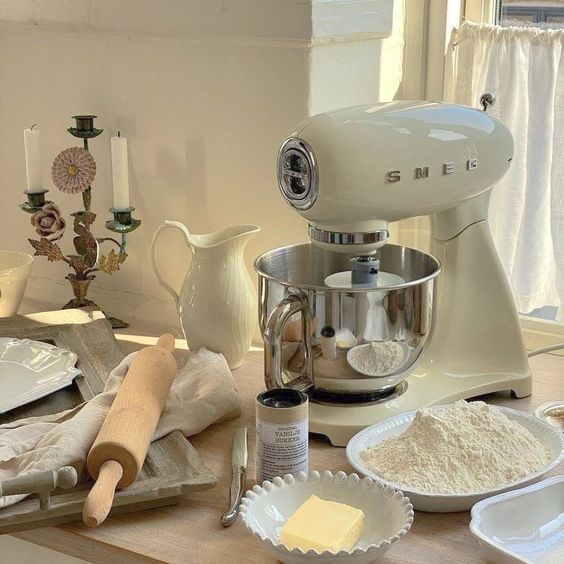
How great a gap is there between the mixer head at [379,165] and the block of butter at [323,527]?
1.07 feet

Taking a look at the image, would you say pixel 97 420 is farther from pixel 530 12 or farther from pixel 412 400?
pixel 530 12

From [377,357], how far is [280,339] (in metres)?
0.12

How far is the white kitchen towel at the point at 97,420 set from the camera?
1.12 metres

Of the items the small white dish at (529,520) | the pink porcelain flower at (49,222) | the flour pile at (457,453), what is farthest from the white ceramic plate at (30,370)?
the small white dish at (529,520)

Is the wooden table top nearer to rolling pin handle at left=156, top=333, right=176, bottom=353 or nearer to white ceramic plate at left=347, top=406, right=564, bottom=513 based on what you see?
white ceramic plate at left=347, top=406, right=564, bottom=513

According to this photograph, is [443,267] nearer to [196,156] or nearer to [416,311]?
[416,311]

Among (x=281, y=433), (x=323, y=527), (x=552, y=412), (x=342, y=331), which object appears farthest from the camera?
(x=552, y=412)

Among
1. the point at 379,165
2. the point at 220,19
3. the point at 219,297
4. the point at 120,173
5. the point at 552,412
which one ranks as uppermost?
the point at 220,19

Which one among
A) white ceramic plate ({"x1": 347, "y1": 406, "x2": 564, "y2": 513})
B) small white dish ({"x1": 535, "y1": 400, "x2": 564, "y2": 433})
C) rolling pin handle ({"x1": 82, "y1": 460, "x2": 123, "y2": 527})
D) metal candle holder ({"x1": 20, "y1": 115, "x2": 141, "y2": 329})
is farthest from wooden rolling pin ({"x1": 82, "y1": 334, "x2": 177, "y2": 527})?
small white dish ({"x1": 535, "y1": 400, "x2": 564, "y2": 433})

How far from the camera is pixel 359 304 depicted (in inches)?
47.4

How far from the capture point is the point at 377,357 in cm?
124

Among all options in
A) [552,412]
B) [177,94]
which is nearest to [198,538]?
[552,412]

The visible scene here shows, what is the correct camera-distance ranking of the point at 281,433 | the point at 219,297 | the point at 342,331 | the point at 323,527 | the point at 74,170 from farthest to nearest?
the point at 74,170 → the point at 219,297 → the point at 342,331 → the point at 281,433 → the point at 323,527

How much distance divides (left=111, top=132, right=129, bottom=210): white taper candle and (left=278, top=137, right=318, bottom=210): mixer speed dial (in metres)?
0.51
